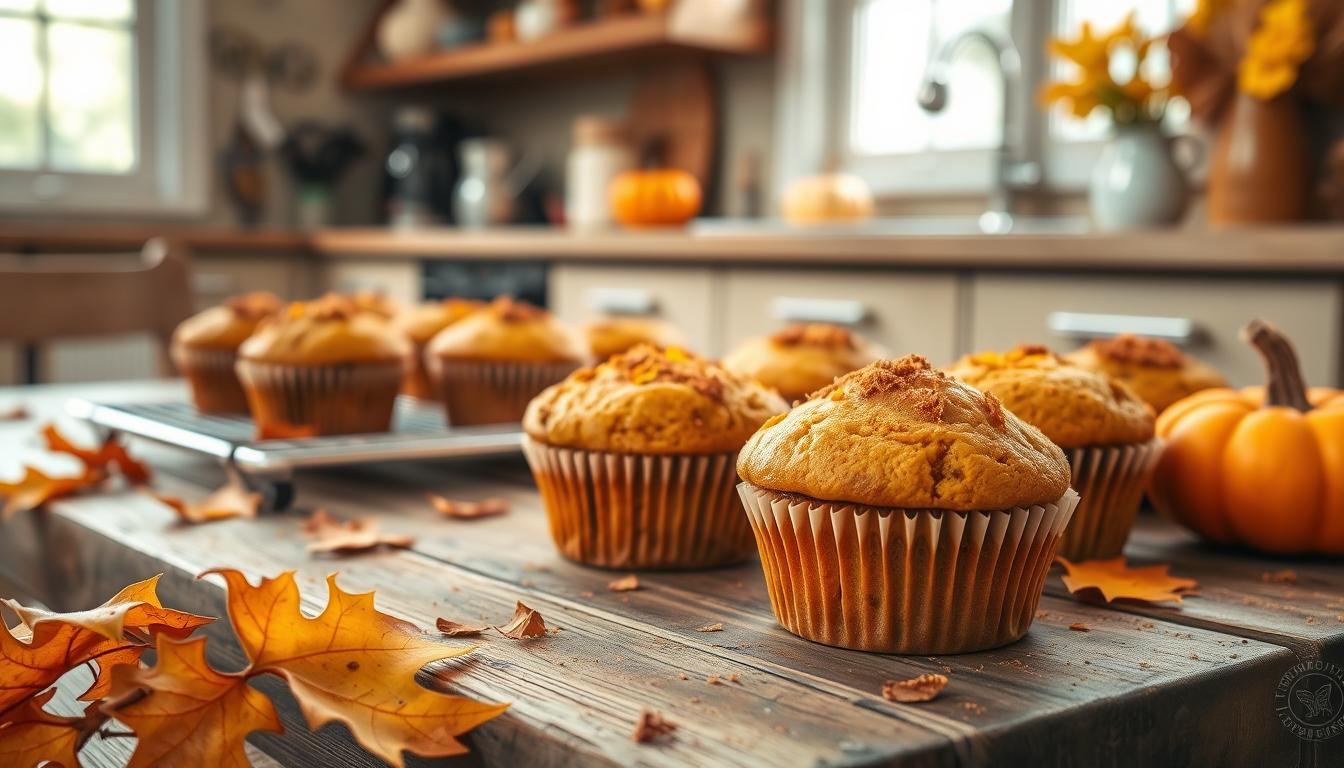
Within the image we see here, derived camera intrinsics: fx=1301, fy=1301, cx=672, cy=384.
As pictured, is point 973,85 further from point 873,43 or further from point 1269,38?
point 1269,38

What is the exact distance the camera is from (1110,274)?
2.50 metres

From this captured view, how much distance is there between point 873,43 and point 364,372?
2815 mm

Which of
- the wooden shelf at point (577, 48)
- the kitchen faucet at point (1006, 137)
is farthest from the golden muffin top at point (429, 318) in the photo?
the wooden shelf at point (577, 48)

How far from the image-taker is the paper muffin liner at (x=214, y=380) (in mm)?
1746

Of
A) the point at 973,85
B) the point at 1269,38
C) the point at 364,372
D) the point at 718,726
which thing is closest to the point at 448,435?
the point at 364,372

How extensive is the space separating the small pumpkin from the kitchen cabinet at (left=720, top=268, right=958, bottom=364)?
0.66 m

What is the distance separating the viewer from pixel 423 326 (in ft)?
6.30

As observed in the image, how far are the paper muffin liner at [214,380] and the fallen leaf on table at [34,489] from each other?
0.47 m

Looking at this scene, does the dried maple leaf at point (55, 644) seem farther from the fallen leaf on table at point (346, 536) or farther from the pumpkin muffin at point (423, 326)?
the pumpkin muffin at point (423, 326)

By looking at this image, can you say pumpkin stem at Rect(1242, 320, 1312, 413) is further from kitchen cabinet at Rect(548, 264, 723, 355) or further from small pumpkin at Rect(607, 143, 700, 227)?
small pumpkin at Rect(607, 143, 700, 227)

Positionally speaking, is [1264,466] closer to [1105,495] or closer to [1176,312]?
[1105,495]

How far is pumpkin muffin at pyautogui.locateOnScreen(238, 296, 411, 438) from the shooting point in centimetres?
154

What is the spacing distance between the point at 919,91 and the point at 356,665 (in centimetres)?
295

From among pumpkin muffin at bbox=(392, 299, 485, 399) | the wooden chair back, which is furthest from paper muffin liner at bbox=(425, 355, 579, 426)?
the wooden chair back
